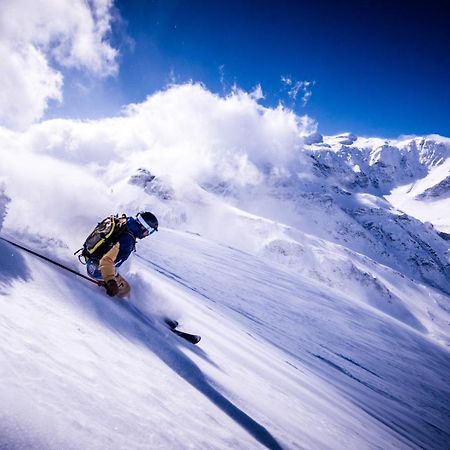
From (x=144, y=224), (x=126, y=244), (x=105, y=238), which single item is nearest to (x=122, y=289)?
(x=126, y=244)

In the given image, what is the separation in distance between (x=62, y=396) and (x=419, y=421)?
14228mm

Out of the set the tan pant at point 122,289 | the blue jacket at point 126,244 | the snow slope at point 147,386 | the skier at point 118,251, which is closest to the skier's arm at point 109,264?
the skier at point 118,251

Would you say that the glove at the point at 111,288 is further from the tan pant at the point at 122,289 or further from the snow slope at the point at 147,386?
the tan pant at the point at 122,289

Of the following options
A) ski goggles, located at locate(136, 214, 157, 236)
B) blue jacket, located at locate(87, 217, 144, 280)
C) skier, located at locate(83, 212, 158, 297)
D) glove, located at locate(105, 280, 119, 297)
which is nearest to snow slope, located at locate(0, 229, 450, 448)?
glove, located at locate(105, 280, 119, 297)

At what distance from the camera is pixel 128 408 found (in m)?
2.64

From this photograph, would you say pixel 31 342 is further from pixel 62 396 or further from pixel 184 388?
pixel 184 388

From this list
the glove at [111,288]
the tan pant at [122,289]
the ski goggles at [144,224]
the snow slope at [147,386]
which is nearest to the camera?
the snow slope at [147,386]

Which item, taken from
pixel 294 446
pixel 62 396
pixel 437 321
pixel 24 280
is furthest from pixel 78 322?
pixel 437 321

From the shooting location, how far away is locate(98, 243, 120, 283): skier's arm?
5.70 m

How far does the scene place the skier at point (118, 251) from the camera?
18.8 ft

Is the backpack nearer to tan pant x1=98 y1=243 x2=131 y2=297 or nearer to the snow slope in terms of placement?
tan pant x1=98 y1=243 x2=131 y2=297

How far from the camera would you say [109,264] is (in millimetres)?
5746

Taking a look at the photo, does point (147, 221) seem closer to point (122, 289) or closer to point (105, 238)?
point (105, 238)

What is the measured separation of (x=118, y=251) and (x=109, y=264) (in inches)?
11.9
